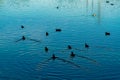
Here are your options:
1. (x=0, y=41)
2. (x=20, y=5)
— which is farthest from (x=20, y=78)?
(x=20, y=5)

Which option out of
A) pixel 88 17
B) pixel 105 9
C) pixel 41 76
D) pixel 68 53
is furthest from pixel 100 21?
pixel 41 76

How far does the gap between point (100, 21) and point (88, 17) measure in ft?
18.4

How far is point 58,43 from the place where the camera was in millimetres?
46688

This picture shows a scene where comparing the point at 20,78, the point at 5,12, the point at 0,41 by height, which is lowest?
the point at 20,78

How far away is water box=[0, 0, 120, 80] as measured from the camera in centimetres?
3450

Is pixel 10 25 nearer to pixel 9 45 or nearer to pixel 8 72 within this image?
pixel 9 45

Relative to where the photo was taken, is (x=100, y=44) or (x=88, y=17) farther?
(x=88, y=17)

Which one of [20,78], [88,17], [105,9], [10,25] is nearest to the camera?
[20,78]

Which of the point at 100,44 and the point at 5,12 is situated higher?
the point at 5,12

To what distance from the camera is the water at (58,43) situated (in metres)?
34.5

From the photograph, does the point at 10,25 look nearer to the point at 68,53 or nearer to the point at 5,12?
the point at 5,12

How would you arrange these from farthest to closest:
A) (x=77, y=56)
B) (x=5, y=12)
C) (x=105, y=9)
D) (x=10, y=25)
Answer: (x=105, y=9), (x=5, y=12), (x=10, y=25), (x=77, y=56)

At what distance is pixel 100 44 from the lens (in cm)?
4606

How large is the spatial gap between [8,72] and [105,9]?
5217 cm
